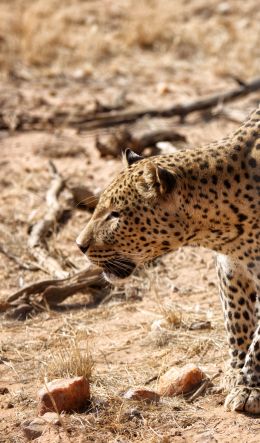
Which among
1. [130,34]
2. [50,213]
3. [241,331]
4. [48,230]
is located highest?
[130,34]

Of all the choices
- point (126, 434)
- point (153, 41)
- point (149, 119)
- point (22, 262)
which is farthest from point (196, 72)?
point (126, 434)

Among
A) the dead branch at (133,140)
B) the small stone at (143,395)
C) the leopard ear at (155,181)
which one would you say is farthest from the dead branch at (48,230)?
the leopard ear at (155,181)

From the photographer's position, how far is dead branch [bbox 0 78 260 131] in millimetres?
12086

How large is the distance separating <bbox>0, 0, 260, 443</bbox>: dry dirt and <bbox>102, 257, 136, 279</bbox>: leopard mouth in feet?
1.75

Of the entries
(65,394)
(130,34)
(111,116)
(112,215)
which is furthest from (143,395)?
(130,34)

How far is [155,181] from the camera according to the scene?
18.9 ft

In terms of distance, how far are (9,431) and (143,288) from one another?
2.64 metres

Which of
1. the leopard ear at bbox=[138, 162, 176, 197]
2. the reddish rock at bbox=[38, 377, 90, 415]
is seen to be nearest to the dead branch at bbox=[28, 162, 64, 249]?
the reddish rock at bbox=[38, 377, 90, 415]

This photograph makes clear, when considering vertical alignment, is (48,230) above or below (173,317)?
above

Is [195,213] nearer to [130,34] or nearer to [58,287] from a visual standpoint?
[58,287]

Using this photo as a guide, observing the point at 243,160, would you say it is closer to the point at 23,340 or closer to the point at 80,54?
the point at 23,340

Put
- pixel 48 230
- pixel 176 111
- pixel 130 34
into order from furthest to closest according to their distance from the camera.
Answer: pixel 130 34 → pixel 176 111 → pixel 48 230

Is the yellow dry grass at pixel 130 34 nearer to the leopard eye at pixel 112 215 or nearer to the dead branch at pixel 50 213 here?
the dead branch at pixel 50 213

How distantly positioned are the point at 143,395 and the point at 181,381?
1.01 ft
